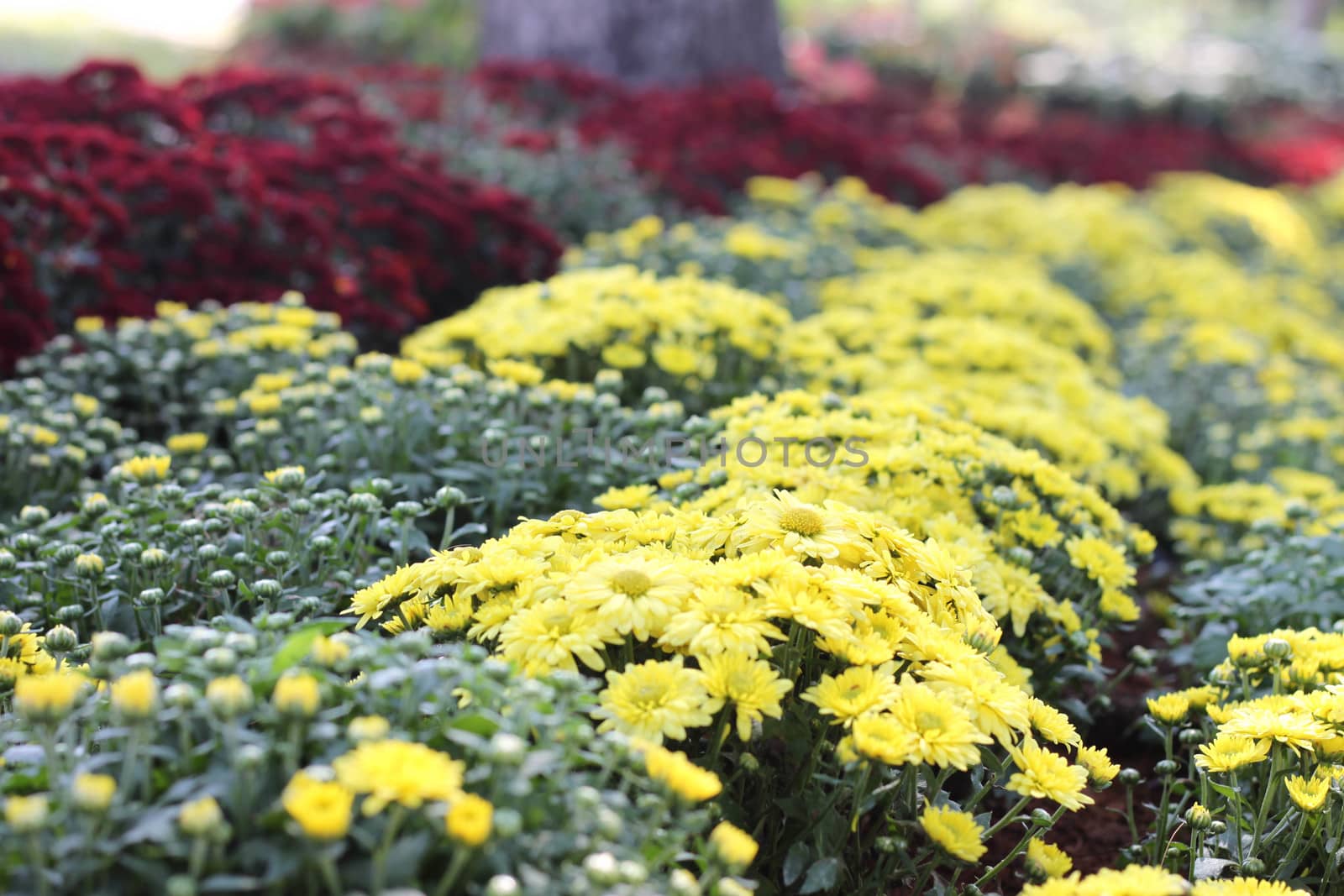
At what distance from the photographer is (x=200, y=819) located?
112cm

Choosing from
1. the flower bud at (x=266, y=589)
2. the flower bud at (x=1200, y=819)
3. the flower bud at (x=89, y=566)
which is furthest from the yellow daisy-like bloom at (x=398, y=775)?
the flower bud at (x=1200, y=819)

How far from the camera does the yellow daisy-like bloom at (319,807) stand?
1075 millimetres

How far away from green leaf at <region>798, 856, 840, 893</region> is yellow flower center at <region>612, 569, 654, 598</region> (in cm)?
44

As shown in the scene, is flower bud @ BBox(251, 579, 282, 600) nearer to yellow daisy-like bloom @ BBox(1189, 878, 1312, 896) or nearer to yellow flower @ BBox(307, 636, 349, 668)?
yellow flower @ BBox(307, 636, 349, 668)

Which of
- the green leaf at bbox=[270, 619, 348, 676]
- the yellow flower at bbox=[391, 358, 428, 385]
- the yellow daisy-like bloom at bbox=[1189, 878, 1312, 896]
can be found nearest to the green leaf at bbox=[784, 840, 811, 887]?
the yellow daisy-like bloom at bbox=[1189, 878, 1312, 896]

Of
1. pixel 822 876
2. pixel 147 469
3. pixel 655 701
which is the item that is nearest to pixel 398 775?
pixel 655 701

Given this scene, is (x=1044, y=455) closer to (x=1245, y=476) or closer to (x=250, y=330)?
(x=1245, y=476)

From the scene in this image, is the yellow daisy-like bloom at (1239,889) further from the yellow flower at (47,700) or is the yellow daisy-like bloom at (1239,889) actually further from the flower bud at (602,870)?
the yellow flower at (47,700)

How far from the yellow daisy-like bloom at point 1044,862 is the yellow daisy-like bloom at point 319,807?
1012 millimetres

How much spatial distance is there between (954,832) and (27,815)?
42.5 inches

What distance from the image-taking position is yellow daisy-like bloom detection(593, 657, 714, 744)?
4.78ft

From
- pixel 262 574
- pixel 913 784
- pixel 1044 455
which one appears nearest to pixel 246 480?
pixel 262 574

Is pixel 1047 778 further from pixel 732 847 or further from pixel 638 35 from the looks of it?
pixel 638 35

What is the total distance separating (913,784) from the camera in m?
1.65
